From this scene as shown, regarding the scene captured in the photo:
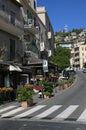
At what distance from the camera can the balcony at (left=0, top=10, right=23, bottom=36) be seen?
38656 millimetres

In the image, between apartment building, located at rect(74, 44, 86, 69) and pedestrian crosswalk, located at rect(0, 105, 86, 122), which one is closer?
pedestrian crosswalk, located at rect(0, 105, 86, 122)

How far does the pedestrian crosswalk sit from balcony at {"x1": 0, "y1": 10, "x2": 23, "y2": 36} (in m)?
11.9

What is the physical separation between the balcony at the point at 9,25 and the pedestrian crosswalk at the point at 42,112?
470 inches

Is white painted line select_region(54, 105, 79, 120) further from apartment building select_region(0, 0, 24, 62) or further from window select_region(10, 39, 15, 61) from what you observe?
window select_region(10, 39, 15, 61)

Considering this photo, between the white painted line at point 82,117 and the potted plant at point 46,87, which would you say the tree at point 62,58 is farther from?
the white painted line at point 82,117

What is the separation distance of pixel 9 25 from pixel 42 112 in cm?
1699

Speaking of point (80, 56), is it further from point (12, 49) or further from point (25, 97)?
point (25, 97)

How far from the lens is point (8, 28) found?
40719mm

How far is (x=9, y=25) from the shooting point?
39938 mm

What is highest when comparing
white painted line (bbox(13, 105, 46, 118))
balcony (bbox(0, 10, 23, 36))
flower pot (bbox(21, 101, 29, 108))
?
balcony (bbox(0, 10, 23, 36))

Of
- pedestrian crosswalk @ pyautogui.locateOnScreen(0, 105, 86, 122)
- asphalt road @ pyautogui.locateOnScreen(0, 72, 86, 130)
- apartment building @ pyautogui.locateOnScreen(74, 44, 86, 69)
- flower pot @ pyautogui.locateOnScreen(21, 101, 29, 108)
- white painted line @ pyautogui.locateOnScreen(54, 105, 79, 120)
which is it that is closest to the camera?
asphalt road @ pyautogui.locateOnScreen(0, 72, 86, 130)

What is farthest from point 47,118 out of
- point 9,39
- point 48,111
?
point 9,39

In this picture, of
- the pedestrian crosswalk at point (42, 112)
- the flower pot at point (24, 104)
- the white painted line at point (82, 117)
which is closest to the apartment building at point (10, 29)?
the flower pot at point (24, 104)

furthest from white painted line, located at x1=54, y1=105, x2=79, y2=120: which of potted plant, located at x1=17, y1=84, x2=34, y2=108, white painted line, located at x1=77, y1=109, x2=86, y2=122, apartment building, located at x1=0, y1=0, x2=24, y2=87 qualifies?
apartment building, located at x1=0, y1=0, x2=24, y2=87
